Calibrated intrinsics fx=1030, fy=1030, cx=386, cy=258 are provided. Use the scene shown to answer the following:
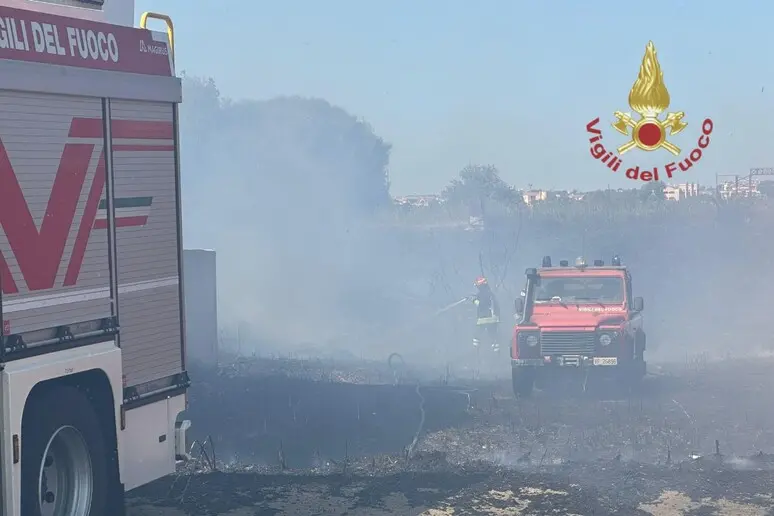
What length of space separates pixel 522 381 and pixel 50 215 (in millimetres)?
9887

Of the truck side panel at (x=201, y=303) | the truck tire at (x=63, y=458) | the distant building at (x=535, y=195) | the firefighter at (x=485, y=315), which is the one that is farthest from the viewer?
the distant building at (x=535, y=195)

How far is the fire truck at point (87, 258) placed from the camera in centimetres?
569

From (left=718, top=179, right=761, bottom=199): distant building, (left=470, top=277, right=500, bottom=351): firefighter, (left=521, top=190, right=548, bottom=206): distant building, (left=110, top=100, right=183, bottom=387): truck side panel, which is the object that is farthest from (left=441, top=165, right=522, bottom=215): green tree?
(left=110, top=100, right=183, bottom=387): truck side panel

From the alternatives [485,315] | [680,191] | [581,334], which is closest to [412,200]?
[680,191]

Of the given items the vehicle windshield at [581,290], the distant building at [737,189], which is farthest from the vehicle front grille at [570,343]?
the distant building at [737,189]

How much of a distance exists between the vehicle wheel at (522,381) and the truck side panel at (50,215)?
9146 millimetres

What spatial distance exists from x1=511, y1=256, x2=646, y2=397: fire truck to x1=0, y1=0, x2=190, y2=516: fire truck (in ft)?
27.2

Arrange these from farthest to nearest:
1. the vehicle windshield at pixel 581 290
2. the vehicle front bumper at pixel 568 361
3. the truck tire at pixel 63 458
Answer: the vehicle windshield at pixel 581 290 → the vehicle front bumper at pixel 568 361 → the truck tire at pixel 63 458

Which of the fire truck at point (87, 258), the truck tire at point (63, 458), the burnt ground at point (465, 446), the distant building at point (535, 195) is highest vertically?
the distant building at point (535, 195)

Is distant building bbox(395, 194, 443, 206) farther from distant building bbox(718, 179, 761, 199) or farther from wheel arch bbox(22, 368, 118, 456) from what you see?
wheel arch bbox(22, 368, 118, 456)

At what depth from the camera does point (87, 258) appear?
20.7ft

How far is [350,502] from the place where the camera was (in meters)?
7.80

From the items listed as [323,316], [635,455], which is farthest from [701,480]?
[323,316]

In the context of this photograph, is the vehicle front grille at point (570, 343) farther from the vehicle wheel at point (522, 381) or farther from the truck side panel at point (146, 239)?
the truck side panel at point (146, 239)
